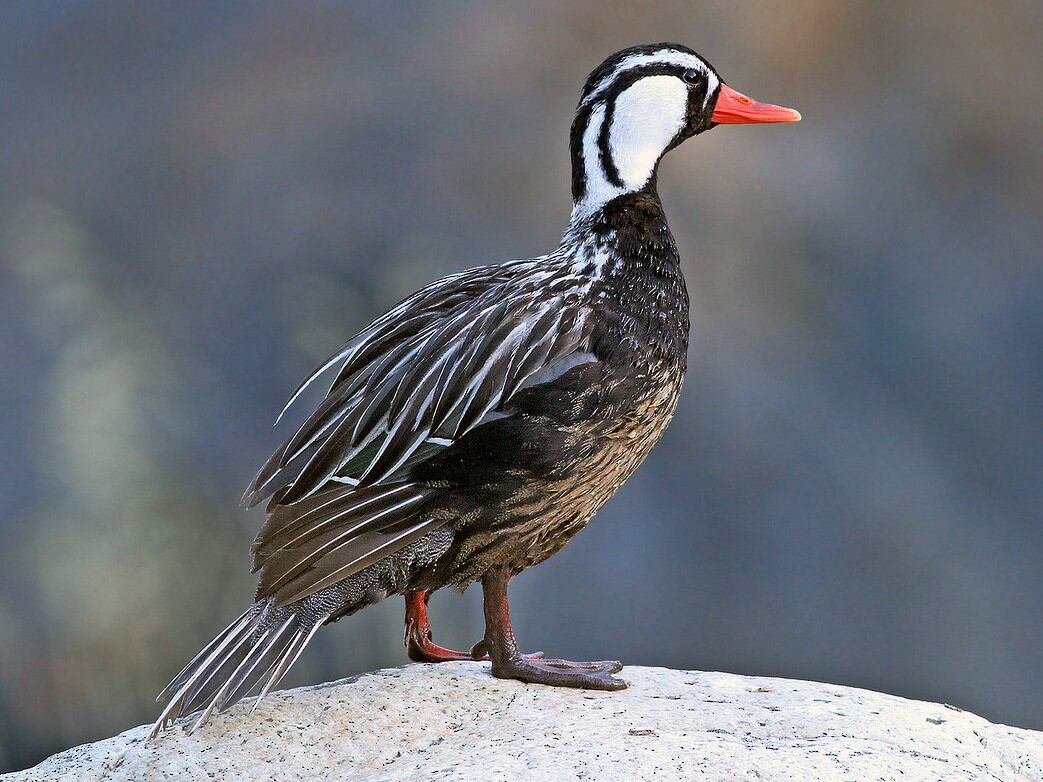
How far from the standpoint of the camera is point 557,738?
2.75 m

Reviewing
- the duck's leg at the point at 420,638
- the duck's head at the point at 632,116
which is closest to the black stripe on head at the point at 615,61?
the duck's head at the point at 632,116

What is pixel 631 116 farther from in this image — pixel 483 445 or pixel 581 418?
pixel 483 445

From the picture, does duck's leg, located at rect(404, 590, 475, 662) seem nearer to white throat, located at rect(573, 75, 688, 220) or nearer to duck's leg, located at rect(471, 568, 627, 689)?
duck's leg, located at rect(471, 568, 627, 689)

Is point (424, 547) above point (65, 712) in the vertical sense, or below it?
above

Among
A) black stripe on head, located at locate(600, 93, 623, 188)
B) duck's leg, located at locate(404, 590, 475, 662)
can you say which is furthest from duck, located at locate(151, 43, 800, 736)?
duck's leg, located at locate(404, 590, 475, 662)

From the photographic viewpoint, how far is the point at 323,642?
5.10 metres

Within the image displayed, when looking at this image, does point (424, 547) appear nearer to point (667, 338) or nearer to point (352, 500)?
point (352, 500)

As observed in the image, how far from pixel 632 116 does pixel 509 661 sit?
1.32 meters

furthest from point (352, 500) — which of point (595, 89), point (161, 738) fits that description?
point (595, 89)

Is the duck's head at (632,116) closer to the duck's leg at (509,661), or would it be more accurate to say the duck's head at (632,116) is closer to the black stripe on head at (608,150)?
the black stripe on head at (608,150)

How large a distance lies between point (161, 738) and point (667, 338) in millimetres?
1449

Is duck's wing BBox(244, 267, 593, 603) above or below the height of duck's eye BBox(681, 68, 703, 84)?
→ below

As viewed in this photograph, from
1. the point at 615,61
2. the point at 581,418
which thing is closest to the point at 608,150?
the point at 615,61

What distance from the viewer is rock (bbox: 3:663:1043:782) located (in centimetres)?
262
